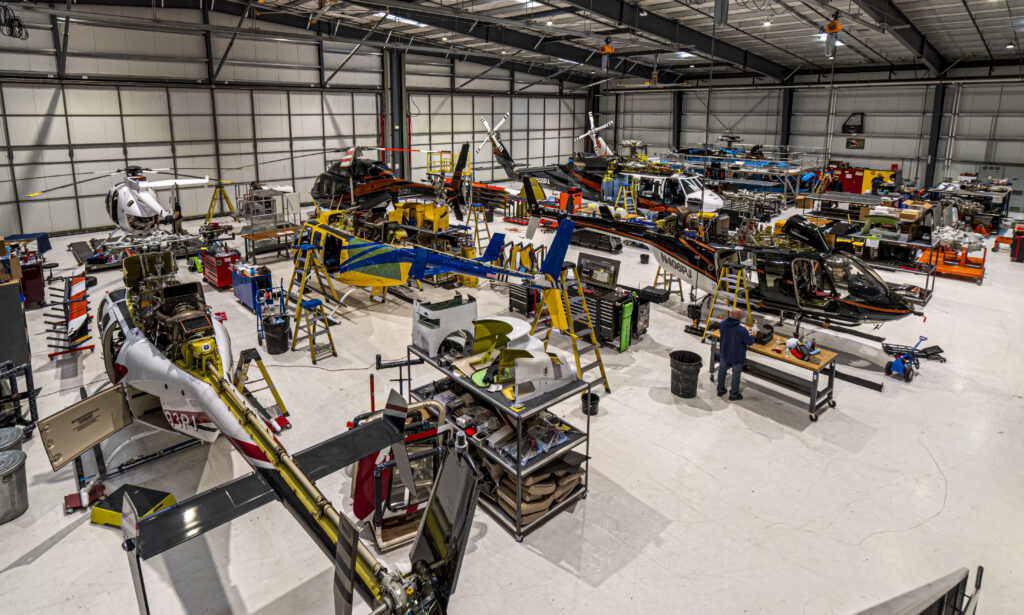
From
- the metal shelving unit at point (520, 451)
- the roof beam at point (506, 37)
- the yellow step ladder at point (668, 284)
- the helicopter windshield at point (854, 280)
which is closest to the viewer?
the metal shelving unit at point (520, 451)

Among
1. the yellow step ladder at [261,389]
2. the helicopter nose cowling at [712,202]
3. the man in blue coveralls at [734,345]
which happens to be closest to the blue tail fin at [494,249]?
the man in blue coveralls at [734,345]

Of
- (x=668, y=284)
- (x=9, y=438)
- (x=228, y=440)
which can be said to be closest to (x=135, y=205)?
(x=9, y=438)

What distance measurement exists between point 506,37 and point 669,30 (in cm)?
649

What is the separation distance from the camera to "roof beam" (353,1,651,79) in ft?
66.2

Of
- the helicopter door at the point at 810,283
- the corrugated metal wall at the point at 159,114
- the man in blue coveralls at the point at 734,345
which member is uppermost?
the corrugated metal wall at the point at 159,114

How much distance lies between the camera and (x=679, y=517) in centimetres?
640

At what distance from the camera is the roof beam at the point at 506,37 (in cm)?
2019

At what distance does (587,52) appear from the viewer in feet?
95.2

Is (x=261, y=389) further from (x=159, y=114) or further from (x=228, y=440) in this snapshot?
(x=159, y=114)

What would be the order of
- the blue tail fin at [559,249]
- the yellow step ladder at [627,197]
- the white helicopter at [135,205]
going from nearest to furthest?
the blue tail fin at [559,249] → the white helicopter at [135,205] → the yellow step ladder at [627,197]

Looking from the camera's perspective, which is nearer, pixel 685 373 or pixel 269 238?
pixel 685 373

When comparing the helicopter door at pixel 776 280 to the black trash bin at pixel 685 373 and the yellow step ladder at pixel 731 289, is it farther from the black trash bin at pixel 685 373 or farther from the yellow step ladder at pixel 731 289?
the black trash bin at pixel 685 373

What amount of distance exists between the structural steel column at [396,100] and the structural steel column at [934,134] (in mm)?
22763

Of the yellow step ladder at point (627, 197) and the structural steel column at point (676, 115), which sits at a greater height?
the structural steel column at point (676, 115)
